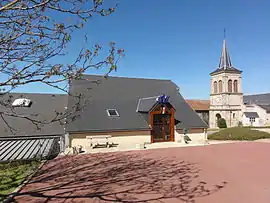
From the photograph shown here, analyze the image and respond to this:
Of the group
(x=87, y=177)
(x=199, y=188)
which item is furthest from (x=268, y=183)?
(x=87, y=177)

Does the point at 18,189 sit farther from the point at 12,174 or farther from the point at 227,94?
the point at 227,94

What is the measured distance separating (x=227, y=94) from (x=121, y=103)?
31.0 metres

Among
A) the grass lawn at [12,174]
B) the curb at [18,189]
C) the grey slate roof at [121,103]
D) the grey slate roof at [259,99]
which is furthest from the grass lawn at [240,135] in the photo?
the grey slate roof at [259,99]

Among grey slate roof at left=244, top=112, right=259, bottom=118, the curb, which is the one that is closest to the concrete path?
the curb

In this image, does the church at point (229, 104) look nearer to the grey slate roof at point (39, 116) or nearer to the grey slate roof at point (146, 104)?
the grey slate roof at point (146, 104)

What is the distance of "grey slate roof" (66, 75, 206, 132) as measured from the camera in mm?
16578

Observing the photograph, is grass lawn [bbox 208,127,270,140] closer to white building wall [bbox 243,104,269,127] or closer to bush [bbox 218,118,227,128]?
bush [bbox 218,118,227,128]

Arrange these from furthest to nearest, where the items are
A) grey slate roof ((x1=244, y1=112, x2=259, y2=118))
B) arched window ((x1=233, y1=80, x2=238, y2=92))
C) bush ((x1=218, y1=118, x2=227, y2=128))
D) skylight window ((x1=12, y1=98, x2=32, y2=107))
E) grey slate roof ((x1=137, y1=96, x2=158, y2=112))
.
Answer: grey slate roof ((x1=244, y1=112, x2=259, y2=118)) → arched window ((x1=233, y1=80, x2=238, y2=92)) → bush ((x1=218, y1=118, x2=227, y2=128)) → grey slate roof ((x1=137, y1=96, x2=158, y2=112)) → skylight window ((x1=12, y1=98, x2=32, y2=107))

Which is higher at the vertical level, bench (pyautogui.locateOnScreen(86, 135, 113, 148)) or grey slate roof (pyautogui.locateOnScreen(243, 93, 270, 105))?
grey slate roof (pyautogui.locateOnScreen(243, 93, 270, 105))

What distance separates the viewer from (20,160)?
11.2 meters

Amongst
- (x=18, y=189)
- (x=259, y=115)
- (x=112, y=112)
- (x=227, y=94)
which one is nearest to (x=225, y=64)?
(x=227, y=94)

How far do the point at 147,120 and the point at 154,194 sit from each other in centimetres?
1152

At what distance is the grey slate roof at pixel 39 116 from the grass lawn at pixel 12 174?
5.92 m

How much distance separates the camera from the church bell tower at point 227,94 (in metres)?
44.4
